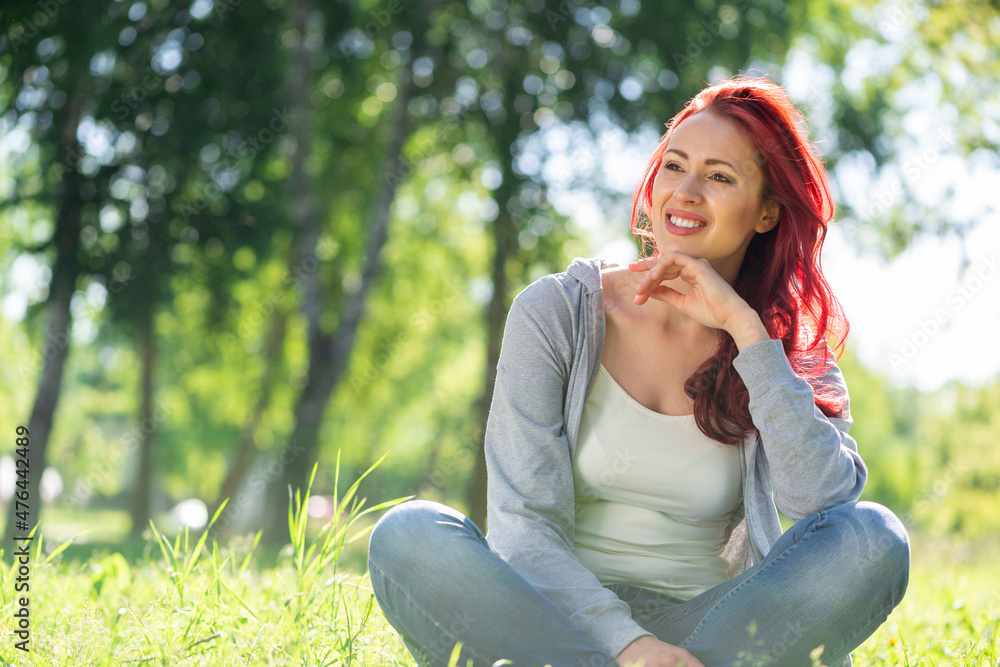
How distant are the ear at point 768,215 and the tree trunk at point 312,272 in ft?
24.5

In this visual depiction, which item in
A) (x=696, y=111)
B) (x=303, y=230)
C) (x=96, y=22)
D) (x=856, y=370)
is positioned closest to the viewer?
(x=696, y=111)

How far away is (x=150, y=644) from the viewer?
2408 millimetres

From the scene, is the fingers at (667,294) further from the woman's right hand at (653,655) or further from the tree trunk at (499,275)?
the tree trunk at (499,275)

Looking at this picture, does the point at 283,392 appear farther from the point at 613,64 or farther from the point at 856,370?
the point at 856,370

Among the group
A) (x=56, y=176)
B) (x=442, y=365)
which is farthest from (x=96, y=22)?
(x=442, y=365)

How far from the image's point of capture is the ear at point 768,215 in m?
3.00

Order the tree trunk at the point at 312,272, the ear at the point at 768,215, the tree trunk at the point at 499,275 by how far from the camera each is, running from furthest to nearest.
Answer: the tree trunk at the point at 499,275 → the tree trunk at the point at 312,272 → the ear at the point at 768,215

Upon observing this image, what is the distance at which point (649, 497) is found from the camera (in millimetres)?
2551

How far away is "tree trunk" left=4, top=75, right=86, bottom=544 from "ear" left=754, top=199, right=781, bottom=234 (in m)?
7.13

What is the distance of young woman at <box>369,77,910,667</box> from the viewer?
7.00ft

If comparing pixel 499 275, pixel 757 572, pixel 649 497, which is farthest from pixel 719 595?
pixel 499 275

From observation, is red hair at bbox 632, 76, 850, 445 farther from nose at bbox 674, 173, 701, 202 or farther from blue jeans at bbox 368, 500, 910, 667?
blue jeans at bbox 368, 500, 910, 667

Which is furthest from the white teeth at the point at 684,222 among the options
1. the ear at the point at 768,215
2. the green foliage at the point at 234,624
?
the green foliage at the point at 234,624

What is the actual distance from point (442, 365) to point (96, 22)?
50.3 feet
